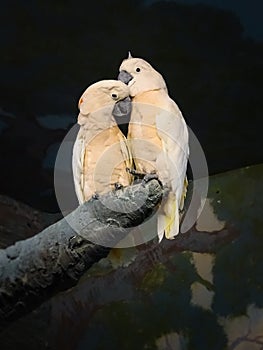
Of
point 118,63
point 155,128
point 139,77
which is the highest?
point 139,77

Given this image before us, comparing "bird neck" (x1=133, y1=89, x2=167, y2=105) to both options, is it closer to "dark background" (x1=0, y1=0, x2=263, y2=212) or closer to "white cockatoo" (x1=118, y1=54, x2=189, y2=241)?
"white cockatoo" (x1=118, y1=54, x2=189, y2=241)

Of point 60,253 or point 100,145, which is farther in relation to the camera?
point 100,145

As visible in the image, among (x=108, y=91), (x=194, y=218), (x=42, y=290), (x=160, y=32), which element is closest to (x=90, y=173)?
(x=108, y=91)

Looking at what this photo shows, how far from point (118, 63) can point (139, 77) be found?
2.55 ft

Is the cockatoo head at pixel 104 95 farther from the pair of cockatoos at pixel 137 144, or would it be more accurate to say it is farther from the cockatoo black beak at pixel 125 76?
the cockatoo black beak at pixel 125 76

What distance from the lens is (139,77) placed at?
5.10 ft

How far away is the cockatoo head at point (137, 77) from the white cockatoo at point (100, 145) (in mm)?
109

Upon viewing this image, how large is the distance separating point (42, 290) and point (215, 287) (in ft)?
6.52

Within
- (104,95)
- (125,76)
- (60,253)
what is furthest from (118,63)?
(60,253)

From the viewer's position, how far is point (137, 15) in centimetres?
214

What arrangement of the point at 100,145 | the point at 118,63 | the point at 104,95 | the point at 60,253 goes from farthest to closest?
1. the point at 118,63
2. the point at 100,145
3. the point at 104,95
4. the point at 60,253

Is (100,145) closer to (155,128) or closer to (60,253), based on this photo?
(155,128)

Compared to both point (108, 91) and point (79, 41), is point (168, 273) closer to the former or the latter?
point (79, 41)

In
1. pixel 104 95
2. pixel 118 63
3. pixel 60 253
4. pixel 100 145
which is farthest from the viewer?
pixel 118 63
